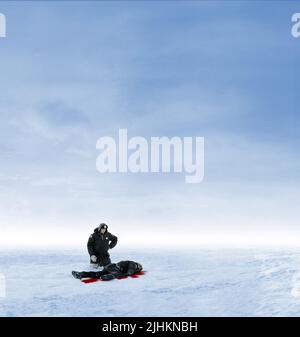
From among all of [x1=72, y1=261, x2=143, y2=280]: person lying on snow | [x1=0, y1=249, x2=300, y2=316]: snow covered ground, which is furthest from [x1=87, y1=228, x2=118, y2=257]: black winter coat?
[x1=72, y1=261, x2=143, y2=280]: person lying on snow

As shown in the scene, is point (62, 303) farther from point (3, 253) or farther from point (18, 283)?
point (3, 253)

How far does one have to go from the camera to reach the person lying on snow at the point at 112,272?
10.7 m

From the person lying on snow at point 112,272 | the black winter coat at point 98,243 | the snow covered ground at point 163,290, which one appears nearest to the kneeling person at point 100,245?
the black winter coat at point 98,243

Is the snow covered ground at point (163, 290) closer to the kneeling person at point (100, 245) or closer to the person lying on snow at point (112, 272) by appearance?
the person lying on snow at point (112, 272)

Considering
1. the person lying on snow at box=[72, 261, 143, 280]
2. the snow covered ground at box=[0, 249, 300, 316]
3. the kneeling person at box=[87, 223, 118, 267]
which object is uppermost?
the kneeling person at box=[87, 223, 118, 267]

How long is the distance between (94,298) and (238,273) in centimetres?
441

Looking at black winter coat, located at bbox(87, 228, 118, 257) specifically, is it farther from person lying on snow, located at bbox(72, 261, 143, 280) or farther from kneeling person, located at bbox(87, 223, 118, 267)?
person lying on snow, located at bbox(72, 261, 143, 280)

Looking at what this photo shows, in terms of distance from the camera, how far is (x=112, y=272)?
10.8 metres

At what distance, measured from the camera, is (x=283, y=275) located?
11.6 meters

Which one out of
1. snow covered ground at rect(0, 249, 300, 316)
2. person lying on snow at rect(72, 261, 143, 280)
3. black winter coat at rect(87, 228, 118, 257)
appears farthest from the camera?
black winter coat at rect(87, 228, 118, 257)

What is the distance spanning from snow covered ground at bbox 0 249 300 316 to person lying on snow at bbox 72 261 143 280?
0.24 metres

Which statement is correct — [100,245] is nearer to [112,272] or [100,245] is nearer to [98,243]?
[98,243]

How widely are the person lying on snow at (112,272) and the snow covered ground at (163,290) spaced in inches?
9.3

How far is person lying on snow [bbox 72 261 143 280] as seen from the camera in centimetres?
1070
